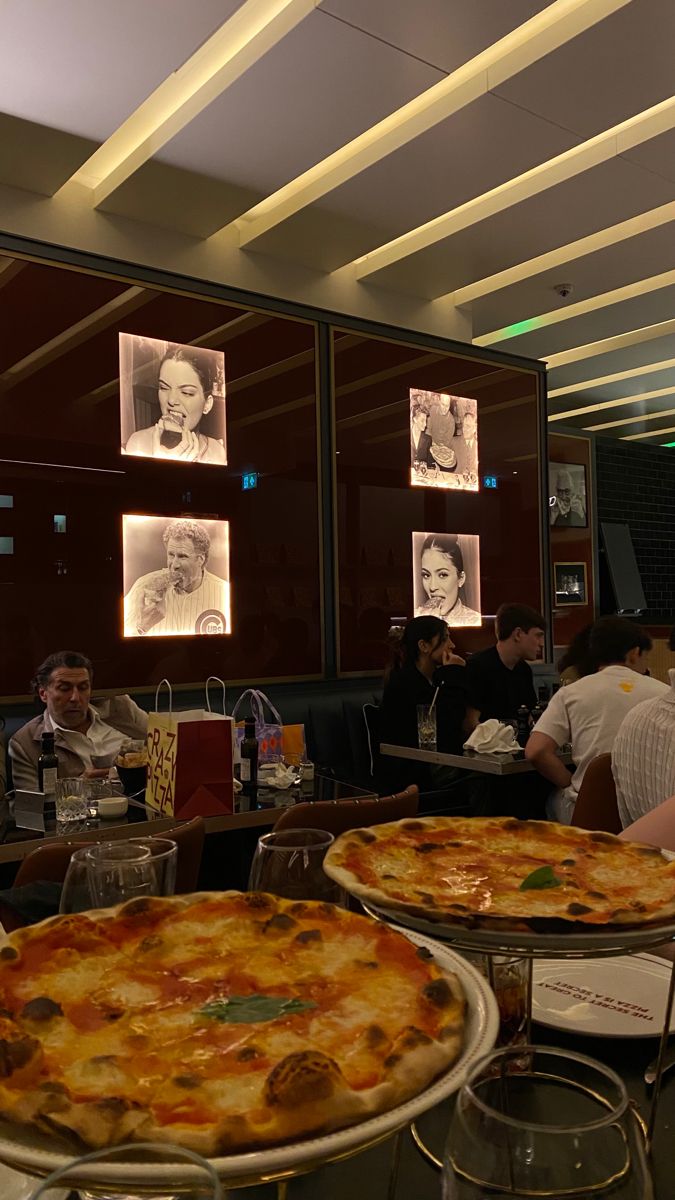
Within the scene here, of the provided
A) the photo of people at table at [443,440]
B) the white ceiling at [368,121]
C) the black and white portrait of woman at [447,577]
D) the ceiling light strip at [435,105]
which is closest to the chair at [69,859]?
the white ceiling at [368,121]

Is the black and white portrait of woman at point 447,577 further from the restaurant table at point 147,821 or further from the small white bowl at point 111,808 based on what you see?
the small white bowl at point 111,808

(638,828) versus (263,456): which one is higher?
(263,456)

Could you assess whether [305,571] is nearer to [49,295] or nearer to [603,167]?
[49,295]

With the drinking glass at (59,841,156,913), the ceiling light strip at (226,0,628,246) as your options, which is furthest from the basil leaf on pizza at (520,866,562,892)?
the ceiling light strip at (226,0,628,246)

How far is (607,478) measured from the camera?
10.8m

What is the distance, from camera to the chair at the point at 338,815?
2271 mm

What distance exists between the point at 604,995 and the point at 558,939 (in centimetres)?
42

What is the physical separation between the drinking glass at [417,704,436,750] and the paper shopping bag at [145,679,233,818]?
1589 mm

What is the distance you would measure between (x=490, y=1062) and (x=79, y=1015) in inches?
15.0

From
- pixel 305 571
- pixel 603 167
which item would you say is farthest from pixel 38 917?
pixel 603 167

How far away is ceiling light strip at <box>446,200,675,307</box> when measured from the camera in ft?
16.9

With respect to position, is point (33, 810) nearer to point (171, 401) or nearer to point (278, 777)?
point (278, 777)

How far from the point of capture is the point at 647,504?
1112 cm

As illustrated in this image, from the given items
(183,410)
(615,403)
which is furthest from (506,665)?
(615,403)
